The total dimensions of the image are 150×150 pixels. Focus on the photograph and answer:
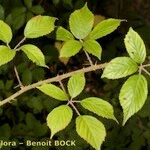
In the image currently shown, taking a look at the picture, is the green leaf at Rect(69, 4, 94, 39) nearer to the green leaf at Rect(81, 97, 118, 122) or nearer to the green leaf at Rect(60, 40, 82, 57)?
the green leaf at Rect(60, 40, 82, 57)

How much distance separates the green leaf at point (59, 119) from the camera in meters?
0.74

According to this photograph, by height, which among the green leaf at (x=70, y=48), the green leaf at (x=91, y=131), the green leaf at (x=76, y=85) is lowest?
the green leaf at (x=91, y=131)

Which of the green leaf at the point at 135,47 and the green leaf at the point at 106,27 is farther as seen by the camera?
the green leaf at the point at 106,27

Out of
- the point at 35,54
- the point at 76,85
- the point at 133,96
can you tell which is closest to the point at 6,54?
the point at 35,54

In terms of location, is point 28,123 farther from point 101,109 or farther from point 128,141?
point 101,109

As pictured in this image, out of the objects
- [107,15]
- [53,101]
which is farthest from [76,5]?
[107,15]

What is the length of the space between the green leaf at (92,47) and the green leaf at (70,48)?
0.7 inches

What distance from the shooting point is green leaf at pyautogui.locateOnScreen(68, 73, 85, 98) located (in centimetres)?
84

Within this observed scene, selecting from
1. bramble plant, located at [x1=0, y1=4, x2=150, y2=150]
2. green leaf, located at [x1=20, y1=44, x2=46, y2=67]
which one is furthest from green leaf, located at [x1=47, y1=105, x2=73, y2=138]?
green leaf, located at [x1=20, y1=44, x2=46, y2=67]

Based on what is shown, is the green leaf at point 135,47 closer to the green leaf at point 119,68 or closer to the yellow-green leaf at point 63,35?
the green leaf at point 119,68

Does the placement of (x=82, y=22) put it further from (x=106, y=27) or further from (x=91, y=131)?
(x=91, y=131)

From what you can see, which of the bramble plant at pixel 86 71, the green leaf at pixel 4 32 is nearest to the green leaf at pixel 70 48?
the bramble plant at pixel 86 71

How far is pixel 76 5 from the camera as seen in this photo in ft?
7.01

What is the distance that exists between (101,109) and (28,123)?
1211 mm
